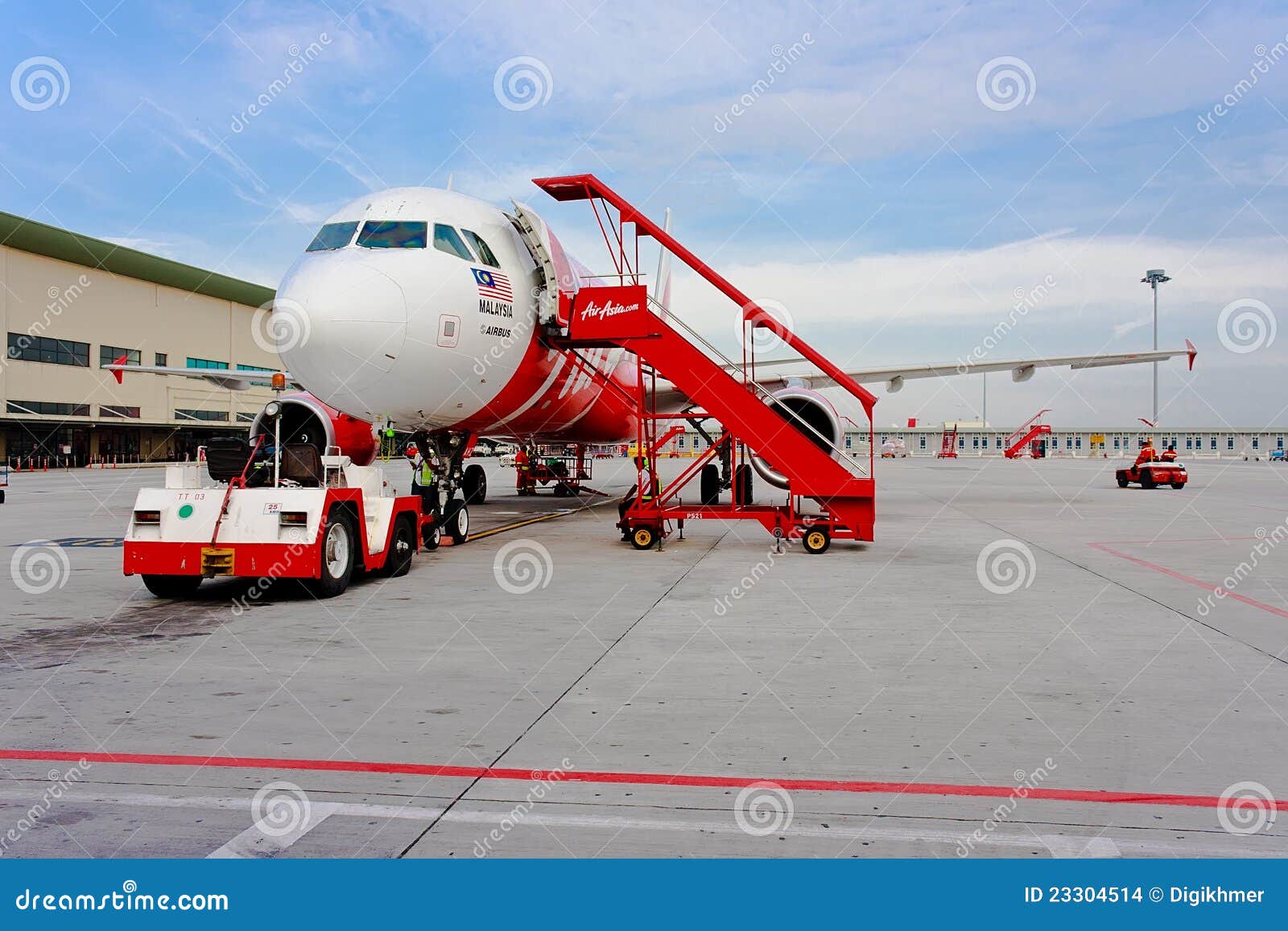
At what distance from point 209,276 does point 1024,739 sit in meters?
62.6

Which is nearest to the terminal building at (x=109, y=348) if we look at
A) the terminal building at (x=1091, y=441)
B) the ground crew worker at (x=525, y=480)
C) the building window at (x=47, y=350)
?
the building window at (x=47, y=350)

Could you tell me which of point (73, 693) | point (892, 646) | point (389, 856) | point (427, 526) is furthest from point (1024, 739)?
point (427, 526)

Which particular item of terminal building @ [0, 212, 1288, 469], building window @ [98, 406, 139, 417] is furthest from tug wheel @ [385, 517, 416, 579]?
building window @ [98, 406, 139, 417]

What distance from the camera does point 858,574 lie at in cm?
1085

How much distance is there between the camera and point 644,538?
13516 millimetres

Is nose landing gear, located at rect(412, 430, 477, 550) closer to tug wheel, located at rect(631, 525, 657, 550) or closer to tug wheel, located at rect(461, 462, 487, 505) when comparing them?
tug wheel, located at rect(631, 525, 657, 550)

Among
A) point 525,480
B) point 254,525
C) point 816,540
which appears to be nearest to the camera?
point 254,525

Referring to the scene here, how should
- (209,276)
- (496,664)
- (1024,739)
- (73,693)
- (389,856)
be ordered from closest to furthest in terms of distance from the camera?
1. (389,856)
2. (1024,739)
3. (73,693)
4. (496,664)
5. (209,276)

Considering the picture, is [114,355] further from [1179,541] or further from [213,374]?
[1179,541]

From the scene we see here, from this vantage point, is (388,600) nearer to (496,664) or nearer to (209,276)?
(496,664)

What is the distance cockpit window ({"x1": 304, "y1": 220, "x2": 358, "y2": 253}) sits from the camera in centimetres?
1143

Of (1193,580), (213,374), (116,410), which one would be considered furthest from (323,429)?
(116,410)

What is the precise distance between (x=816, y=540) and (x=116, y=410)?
168 ft

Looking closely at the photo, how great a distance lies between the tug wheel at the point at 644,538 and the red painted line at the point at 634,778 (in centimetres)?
910
